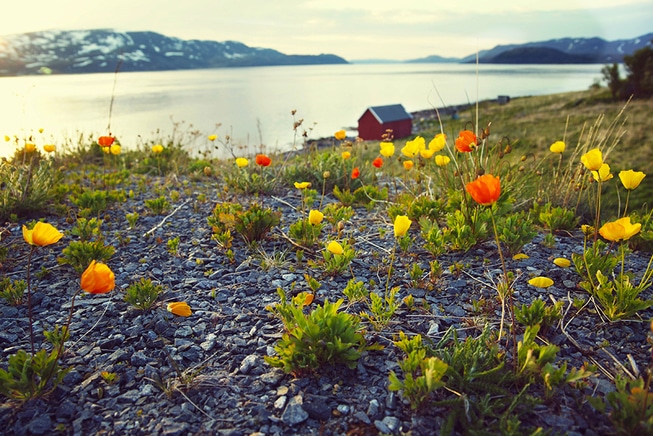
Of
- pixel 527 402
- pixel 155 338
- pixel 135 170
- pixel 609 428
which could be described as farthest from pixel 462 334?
pixel 135 170

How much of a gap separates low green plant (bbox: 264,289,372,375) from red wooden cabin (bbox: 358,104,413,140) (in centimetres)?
2403

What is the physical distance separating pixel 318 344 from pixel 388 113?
86.1 ft

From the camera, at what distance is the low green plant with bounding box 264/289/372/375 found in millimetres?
2057

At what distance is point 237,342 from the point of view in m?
2.38

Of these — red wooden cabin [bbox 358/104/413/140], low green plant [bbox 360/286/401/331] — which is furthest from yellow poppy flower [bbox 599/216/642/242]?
red wooden cabin [bbox 358/104/413/140]

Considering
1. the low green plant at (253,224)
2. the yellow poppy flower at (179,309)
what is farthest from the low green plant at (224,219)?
the yellow poppy flower at (179,309)

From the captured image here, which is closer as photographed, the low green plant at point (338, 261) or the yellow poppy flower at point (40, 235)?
the yellow poppy flower at point (40, 235)

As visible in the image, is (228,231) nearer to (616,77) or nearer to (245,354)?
(245,354)

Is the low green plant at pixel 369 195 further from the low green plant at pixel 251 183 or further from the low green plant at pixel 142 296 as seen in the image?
the low green plant at pixel 142 296

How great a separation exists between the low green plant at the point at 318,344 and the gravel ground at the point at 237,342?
80 millimetres

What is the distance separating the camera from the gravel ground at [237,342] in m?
1.86

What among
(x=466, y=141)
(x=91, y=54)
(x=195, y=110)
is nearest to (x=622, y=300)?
(x=466, y=141)

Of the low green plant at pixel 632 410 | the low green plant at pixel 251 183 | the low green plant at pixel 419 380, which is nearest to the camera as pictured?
the low green plant at pixel 632 410

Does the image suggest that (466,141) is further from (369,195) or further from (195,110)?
(195,110)
